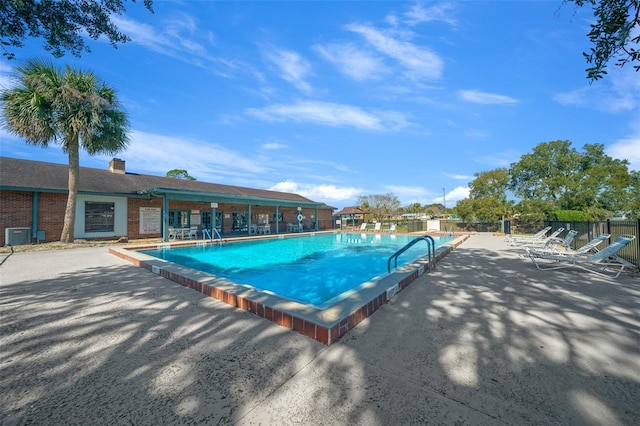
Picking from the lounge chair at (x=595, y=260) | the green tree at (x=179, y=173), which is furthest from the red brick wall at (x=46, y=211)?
the green tree at (x=179, y=173)

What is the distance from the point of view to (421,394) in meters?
1.88

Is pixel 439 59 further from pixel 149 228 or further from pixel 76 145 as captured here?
pixel 149 228

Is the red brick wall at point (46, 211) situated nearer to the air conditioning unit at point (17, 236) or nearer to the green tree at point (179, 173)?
the air conditioning unit at point (17, 236)

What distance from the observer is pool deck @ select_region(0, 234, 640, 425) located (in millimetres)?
1705

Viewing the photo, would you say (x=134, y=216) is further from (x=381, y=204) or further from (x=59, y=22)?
(x=381, y=204)

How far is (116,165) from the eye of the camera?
58.6 ft

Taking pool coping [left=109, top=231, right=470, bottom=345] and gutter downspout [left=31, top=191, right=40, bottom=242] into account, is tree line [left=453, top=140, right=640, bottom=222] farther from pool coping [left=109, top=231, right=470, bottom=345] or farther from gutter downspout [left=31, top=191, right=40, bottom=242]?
gutter downspout [left=31, top=191, right=40, bottom=242]

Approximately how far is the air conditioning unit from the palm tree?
1.29 m

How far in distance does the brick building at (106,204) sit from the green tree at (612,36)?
1531cm

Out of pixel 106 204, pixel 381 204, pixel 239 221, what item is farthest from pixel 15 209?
pixel 381 204

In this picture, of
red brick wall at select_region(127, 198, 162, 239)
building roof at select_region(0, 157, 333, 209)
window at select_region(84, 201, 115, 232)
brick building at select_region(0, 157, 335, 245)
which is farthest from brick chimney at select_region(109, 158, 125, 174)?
window at select_region(84, 201, 115, 232)

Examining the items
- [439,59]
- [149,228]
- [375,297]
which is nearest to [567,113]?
[439,59]

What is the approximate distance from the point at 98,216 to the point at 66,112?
18.6ft

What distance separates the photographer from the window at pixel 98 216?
13.9 metres
